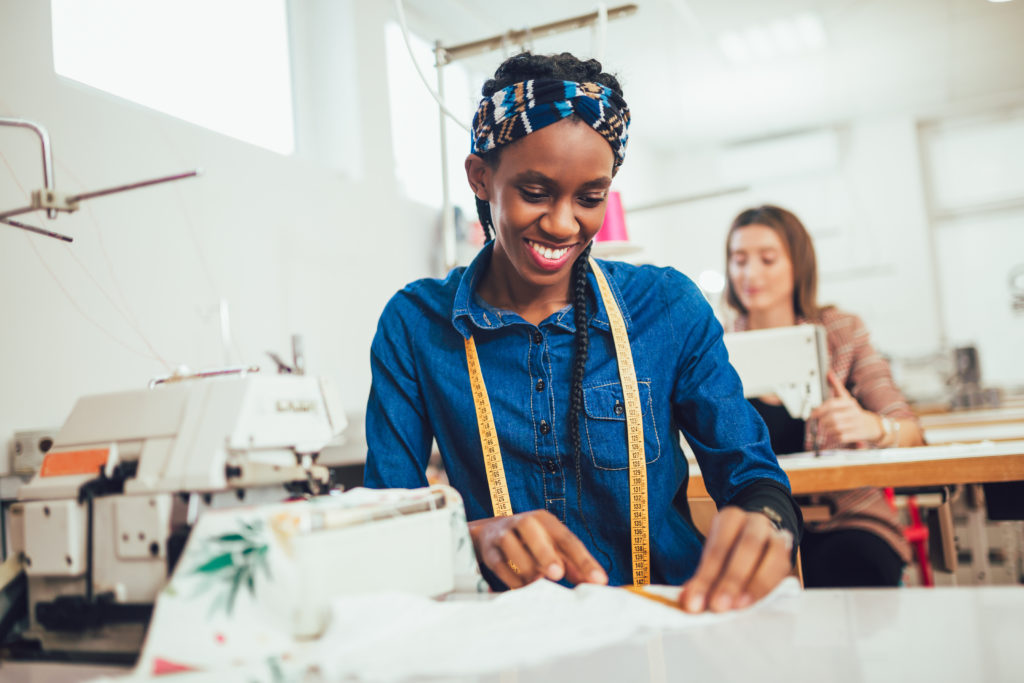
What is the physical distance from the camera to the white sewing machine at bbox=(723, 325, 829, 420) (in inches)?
101

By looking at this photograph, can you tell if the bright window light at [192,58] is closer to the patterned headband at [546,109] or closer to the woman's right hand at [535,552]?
the patterned headband at [546,109]

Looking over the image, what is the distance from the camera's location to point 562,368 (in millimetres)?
1439

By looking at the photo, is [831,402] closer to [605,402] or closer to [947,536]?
[947,536]

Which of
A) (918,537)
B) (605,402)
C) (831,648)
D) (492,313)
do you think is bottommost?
(918,537)

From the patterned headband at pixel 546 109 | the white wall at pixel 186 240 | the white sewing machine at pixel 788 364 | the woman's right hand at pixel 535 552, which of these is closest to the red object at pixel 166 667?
the woman's right hand at pixel 535 552

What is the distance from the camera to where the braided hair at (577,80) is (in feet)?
4.45

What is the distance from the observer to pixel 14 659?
102 cm

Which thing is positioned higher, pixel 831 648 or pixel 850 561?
pixel 831 648

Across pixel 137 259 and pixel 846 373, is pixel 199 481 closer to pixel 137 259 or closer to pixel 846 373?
pixel 137 259

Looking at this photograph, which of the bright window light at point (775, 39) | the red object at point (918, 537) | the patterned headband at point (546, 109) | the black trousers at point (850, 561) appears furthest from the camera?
the bright window light at point (775, 39)

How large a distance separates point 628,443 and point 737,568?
0.50 meters

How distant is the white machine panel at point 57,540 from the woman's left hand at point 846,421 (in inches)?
85.2

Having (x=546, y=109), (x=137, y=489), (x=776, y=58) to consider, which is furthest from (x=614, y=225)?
(x=776, y=58)

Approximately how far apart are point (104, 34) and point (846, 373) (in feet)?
9.04
